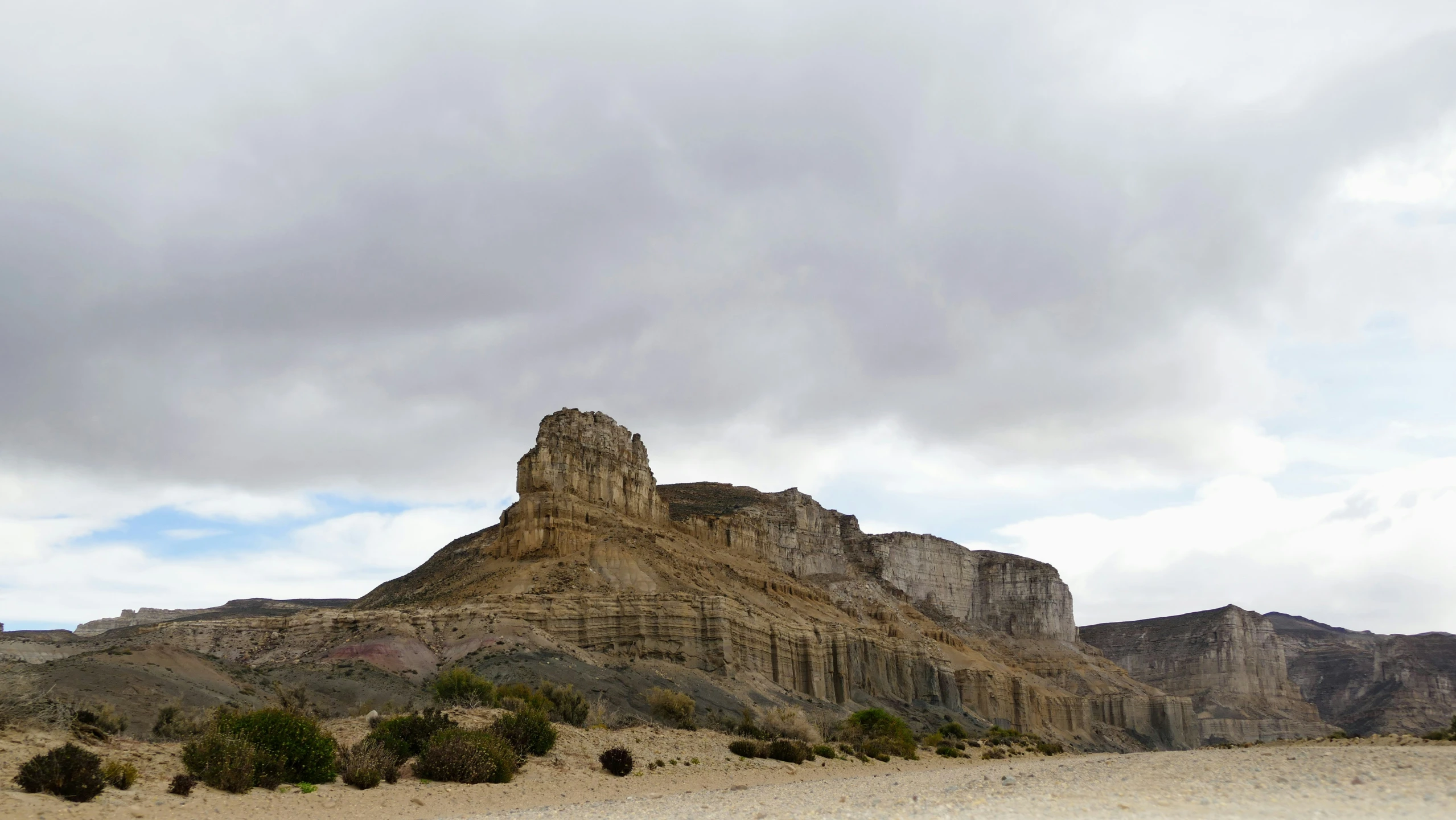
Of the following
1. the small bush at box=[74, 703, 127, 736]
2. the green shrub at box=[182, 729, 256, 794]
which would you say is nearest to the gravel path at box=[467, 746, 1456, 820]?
the green shrub at box=[182, 729, 256, 794]

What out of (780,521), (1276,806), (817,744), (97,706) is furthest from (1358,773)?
(780,521)

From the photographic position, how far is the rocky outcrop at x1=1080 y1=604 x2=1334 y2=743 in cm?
16138

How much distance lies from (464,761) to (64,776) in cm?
897

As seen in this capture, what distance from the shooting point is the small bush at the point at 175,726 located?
88.5ft

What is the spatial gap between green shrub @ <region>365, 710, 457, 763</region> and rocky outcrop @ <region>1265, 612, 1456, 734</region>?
164 metres

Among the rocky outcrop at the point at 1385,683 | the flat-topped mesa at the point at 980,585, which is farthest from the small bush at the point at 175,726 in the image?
the rocky outcrop at the point at 1385,683

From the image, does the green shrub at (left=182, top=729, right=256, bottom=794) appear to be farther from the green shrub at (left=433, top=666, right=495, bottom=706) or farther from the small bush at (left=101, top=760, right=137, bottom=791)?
the green shrub at (left=433, top=666, right=495, bottom=706)

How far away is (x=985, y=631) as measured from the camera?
162375 millimetres

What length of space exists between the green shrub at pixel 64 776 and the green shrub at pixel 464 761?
25.2 feet

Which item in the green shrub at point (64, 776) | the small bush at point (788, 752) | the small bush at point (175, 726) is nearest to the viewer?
the green shrub at point (64, 776)

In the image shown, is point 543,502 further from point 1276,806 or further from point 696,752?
point 1276,806

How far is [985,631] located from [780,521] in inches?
1606

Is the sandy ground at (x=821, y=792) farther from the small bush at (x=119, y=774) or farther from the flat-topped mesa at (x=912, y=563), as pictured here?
the flat-topped mesa at (x=912, y=563)

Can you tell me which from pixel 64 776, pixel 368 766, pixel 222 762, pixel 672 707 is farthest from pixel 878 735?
pixel 64 776
